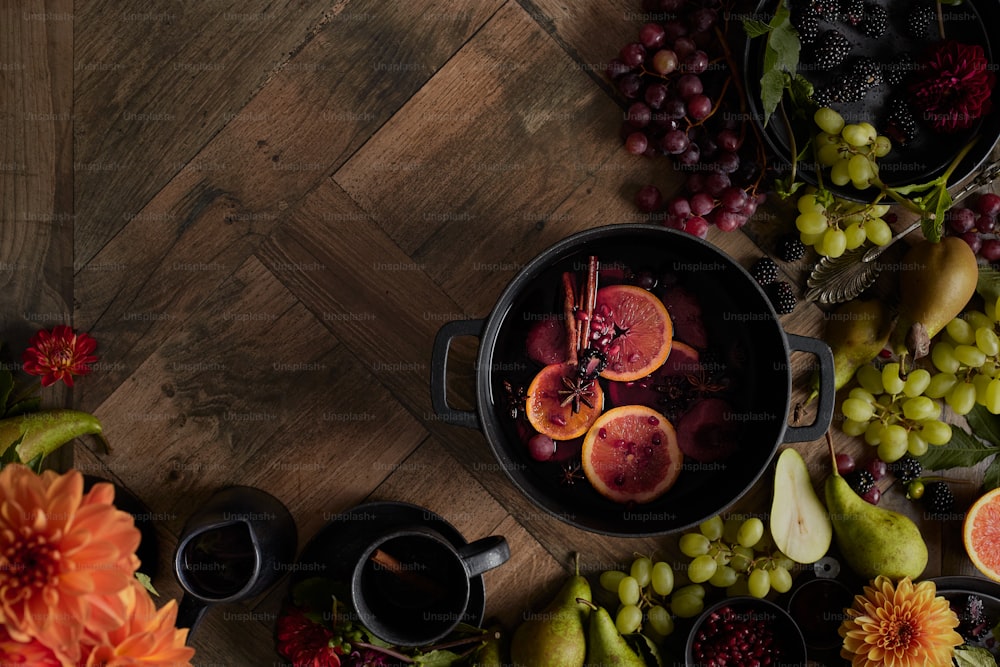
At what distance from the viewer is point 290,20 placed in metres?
1.29

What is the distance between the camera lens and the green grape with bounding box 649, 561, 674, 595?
4.07 feet

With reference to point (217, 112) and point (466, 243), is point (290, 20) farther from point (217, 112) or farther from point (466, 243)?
point (466, 243)

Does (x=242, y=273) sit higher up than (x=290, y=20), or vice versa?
(x=290, y=20)

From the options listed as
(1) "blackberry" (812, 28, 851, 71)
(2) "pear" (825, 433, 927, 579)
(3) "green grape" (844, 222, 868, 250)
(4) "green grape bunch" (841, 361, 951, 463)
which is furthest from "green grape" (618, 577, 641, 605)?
(1) "blackberry" (812, 28, 851, 71)

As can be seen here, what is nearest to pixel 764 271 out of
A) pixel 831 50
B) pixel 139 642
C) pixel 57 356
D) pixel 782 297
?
pixel 782 297

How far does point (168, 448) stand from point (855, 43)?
134 centimetres

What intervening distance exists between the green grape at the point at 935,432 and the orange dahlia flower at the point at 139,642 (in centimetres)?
114

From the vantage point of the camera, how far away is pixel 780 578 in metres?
1.22

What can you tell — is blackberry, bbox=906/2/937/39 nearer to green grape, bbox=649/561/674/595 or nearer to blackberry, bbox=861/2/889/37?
blackberry, bbox=861/2/889/37

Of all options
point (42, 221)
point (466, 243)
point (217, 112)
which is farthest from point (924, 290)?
point (42, 221)

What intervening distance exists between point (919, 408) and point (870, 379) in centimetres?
8

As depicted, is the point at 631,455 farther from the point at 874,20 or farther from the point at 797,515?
the point at 874,20

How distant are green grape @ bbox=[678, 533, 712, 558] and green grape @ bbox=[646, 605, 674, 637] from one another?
0.11 meters

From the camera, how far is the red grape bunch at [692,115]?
1.23 m
